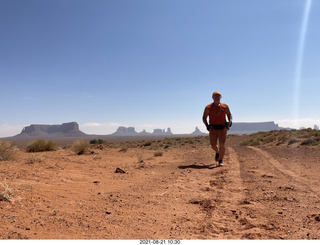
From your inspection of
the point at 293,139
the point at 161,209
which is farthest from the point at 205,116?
the point at 293,139

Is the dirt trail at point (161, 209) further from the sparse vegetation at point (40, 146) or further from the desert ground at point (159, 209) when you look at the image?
the sparse vegetation at point (40, 146)

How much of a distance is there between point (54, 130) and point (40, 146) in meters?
184

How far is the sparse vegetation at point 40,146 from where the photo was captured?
1501 centimetres

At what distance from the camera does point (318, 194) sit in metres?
3.84

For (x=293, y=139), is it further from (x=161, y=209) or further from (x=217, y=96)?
(x=161, y=209)

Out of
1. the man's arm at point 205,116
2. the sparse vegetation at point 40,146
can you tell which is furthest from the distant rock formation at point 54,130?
the man's arm at point 205,116

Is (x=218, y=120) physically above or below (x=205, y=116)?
below

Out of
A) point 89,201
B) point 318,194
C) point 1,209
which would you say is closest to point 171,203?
point 89,201

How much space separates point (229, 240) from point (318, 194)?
8.50 feet

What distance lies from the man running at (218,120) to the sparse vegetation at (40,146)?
39.6 feet

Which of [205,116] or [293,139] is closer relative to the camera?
[205,116]

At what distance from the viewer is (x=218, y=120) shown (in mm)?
7613

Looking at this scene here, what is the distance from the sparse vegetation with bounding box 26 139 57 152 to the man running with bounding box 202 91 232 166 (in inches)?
475

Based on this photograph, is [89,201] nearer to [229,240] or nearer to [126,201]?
[126,201]
